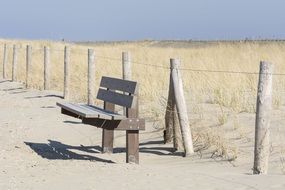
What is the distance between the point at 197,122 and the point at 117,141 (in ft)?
4.37

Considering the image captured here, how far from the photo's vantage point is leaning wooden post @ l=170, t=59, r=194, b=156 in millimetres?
8328

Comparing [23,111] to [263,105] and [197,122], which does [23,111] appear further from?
[263,105]

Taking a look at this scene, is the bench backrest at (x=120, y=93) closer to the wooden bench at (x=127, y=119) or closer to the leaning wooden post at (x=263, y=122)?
the wooden bench at (x=127, y=119)

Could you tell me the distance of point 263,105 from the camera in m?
6.66

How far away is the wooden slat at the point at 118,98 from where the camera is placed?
789cm

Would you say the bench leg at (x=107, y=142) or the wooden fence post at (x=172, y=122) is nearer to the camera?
the wooden fence post at (x=172, y=122)

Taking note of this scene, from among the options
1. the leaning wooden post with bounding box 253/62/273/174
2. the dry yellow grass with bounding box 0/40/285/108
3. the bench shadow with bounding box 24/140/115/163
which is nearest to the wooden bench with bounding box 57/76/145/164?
the bench shadow with bounding box 24/140/115/163

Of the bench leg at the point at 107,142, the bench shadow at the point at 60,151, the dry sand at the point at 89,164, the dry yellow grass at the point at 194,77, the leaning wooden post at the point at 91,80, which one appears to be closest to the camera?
the dry sand at the point at 89,164

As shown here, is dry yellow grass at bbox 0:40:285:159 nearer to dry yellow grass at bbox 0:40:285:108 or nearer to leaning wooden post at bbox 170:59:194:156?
dry yellow grass at bbox 0:40:285:108

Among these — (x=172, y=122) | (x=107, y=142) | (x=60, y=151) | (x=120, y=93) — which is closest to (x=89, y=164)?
(x=120, y=93)

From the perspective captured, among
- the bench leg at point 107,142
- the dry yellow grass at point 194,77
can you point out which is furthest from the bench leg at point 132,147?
the dry yellow grass at point 194,77

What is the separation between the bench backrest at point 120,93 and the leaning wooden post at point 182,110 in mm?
681

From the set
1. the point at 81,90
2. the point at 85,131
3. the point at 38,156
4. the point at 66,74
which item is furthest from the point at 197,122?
the point at 81,90

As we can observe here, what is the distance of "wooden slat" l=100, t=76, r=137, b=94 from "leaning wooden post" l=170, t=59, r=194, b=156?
68cm
